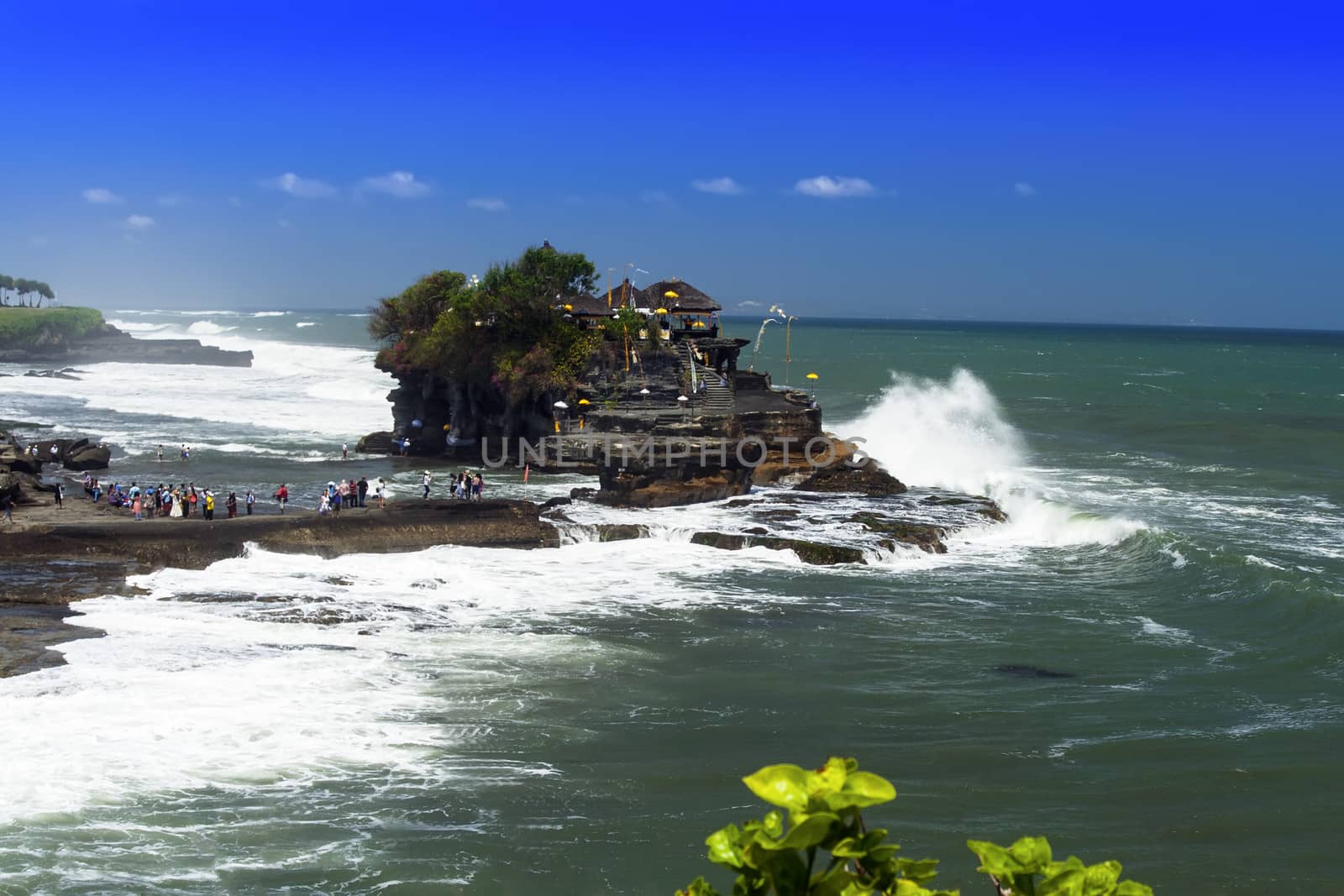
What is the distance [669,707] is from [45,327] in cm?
11216

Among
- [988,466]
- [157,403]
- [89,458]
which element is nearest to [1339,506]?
[988,466]

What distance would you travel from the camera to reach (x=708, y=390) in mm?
45906

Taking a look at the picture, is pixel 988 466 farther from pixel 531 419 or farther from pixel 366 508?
pixel 366 508

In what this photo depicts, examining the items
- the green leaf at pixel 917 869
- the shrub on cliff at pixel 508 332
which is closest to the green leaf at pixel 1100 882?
the green leaf at pixel 917 869

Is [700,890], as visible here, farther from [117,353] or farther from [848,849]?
[117,353]

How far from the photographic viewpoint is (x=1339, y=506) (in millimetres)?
39312

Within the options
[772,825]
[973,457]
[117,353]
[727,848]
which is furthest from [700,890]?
[117,353]

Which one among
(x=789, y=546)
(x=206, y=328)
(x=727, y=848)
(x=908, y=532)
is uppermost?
(x=206, y=328)

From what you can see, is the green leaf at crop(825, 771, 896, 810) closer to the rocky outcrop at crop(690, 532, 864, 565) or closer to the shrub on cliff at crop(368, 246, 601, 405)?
the rocky outcrop at crop(690, 532, 864, 565)

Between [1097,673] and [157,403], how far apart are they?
62.7m

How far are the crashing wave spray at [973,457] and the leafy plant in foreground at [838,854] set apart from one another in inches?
1193

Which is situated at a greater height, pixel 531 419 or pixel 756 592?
pixel 531 419

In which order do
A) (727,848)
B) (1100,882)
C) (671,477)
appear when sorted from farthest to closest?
(671,477), (1100,882), (727,848)

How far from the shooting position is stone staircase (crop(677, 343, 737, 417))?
43.6 meters
